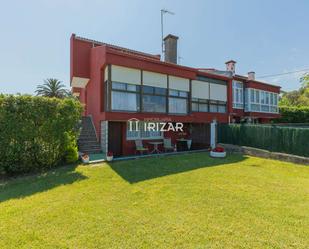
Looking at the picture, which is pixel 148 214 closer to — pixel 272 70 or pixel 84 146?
pixel 84 146

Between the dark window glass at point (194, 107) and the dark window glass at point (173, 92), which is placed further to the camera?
the dark window glass at point (194, 107)

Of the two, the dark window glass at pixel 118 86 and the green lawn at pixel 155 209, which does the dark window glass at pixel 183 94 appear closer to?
the dark window glass at pixel 118 86

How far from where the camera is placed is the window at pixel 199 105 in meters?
16.7

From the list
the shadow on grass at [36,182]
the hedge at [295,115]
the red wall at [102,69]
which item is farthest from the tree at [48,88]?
the hedge at [295,115]

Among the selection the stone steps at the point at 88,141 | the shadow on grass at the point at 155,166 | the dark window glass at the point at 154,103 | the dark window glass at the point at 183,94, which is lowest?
the shadow on grass at the point at 155,166

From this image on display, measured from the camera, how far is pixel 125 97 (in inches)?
495

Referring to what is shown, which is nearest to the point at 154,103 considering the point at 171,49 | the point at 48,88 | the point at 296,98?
the point at 171,49

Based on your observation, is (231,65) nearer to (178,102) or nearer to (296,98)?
(178,102)

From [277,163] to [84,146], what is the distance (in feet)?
36.5

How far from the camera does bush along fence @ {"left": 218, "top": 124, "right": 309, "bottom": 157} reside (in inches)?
481

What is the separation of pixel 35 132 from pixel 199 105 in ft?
38.6

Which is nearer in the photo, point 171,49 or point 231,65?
point 171,49

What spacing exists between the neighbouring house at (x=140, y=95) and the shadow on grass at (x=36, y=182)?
12.4 feet

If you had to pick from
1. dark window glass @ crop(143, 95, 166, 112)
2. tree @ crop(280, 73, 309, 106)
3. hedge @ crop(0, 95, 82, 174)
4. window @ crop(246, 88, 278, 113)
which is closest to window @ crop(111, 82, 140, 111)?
dark window glass @ crop(143, 95, 166, 112)
